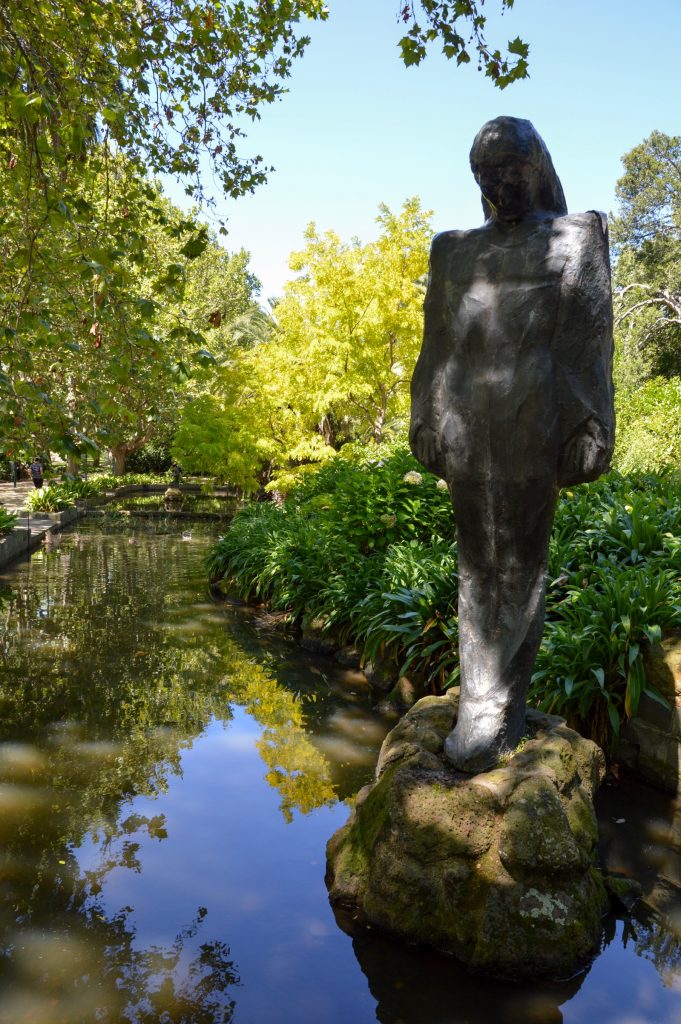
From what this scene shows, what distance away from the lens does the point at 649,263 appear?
31.6 m

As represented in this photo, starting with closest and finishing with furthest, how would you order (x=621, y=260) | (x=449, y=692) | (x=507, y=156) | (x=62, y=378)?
(x=507, y=156), (x=449, y=692), (x=62, y=378), (x=621, y=260)

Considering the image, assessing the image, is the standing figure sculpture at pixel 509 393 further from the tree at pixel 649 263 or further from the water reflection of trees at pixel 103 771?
the tree at pixel 649 263

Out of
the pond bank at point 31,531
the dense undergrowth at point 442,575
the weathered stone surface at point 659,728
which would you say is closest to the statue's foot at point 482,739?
the dense undergrowth at point 442,575

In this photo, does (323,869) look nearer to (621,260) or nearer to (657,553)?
(657,553)

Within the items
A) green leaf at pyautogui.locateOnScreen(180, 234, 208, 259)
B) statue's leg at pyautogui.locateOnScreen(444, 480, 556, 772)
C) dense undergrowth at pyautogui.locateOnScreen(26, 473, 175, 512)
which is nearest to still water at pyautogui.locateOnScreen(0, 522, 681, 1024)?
statue's leg at pyautogui.locateOnScreen(444, 480, 556, 772)

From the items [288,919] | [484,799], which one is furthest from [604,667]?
[288,919]

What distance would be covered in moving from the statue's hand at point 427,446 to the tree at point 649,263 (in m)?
23.1

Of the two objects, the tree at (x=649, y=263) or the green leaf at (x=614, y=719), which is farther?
the tree at (x=649, y=263)

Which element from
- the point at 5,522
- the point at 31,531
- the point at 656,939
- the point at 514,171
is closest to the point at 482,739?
the point at 656,939

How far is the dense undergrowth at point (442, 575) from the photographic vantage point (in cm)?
478

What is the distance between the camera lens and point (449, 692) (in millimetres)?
3809

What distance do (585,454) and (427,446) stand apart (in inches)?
26.9

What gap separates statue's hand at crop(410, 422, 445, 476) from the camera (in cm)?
320

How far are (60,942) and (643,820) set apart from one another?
117 inches
